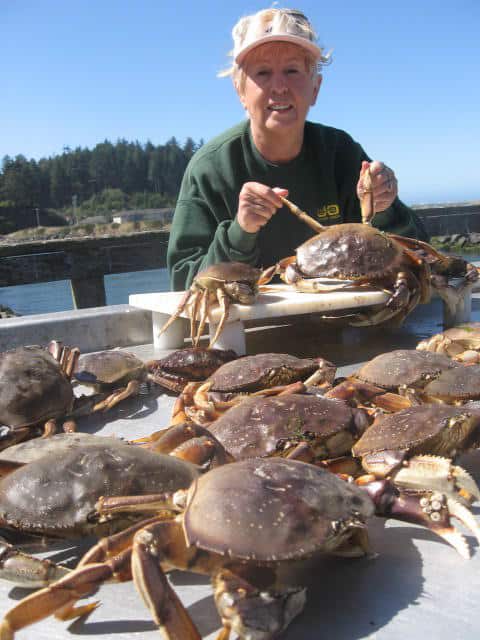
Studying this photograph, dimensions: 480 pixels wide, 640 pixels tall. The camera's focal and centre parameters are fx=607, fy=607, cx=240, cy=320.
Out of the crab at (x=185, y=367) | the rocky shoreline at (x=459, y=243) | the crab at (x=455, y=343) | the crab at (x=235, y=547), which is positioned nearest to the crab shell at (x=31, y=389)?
the crab at (x=185, y=367)

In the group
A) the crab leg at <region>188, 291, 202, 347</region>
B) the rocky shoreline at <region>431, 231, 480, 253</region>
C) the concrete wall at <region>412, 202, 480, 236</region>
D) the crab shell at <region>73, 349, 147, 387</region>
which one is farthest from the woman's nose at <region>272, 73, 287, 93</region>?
the rocky shoreline at <region>431, 231, 480, 253</region>

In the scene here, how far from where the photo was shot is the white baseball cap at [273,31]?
120 inches

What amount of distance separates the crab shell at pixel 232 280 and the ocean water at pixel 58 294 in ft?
37.4

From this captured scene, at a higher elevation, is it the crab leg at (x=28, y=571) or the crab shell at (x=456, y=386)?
the crab shell at (x=456, y=386)

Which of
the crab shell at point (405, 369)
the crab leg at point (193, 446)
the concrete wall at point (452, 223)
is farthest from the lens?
the concrete wall at point (452, 223)

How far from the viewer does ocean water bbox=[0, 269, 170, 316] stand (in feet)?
50.7

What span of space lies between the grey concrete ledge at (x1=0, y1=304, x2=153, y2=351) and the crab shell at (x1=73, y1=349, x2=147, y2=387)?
850 millimetres

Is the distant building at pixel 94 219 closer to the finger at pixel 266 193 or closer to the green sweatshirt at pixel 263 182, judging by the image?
the green sweatshirt at pixel 263 182

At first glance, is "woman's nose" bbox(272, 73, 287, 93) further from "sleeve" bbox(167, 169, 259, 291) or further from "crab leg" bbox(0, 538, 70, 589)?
"crab leg" bbox(0, 538, 70, 589)

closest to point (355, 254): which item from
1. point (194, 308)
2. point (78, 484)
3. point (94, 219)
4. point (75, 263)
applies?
point (194, 308)

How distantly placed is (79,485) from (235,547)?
413mm

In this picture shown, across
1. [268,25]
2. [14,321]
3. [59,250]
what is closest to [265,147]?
[268,25]

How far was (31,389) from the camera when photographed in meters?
2.05

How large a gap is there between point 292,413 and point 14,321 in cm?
218
